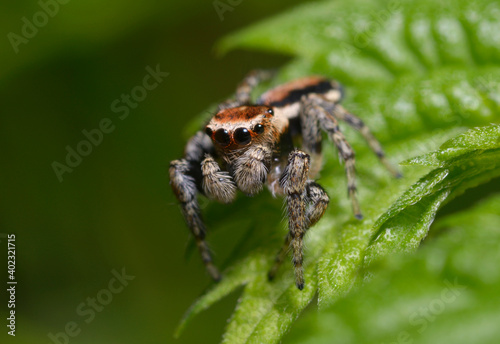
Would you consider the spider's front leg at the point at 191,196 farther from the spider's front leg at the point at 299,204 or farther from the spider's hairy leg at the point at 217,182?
the spider's front leg at the point at 299,204

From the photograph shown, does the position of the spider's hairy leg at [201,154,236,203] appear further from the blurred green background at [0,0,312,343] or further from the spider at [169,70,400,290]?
the blurred green background at [0,0,312,343]

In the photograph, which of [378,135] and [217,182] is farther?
[378,135]

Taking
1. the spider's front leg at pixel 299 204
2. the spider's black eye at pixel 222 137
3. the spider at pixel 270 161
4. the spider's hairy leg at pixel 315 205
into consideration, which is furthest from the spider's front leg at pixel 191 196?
the spider's hairy leg at pixel 315 205

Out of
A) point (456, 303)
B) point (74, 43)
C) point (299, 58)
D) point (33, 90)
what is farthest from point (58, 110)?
point (456, 303)

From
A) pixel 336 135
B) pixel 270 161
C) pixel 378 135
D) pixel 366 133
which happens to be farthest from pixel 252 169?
pixel 378 135

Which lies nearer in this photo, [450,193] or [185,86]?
[450,193]

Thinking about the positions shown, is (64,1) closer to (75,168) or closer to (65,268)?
(75,168)

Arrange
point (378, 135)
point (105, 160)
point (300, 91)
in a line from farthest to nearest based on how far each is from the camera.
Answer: point (105, 160), point (300, 91), point (378, 135)

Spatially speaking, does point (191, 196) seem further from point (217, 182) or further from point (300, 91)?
point (300, 91)
